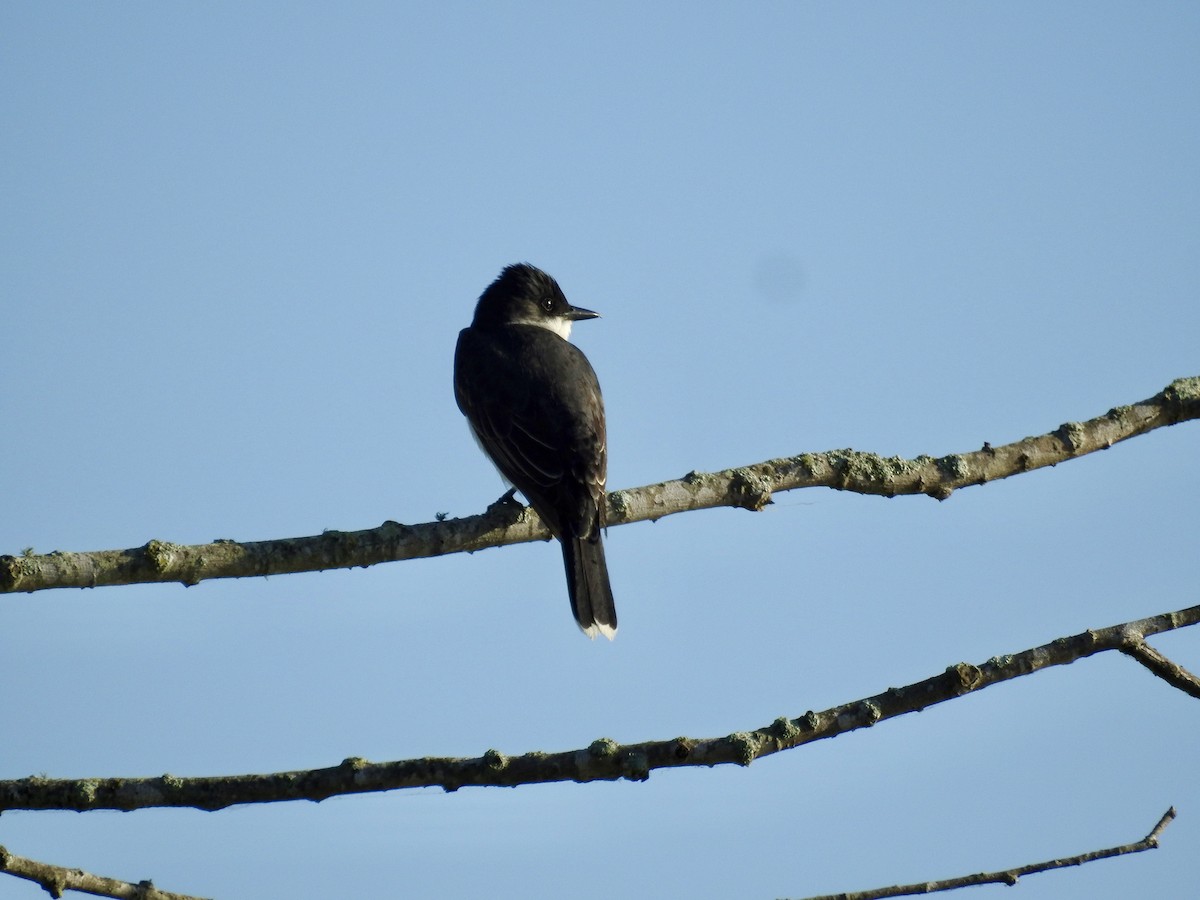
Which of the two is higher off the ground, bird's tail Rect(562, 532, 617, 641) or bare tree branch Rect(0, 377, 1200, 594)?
bare tree branch Rect(0, 377, 1200, 594)

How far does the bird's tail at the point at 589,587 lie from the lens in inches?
279

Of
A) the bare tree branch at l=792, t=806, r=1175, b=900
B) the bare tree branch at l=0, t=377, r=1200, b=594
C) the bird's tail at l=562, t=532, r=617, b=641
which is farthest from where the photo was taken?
the bird's tail at l=562, t=532, r=617, b=641

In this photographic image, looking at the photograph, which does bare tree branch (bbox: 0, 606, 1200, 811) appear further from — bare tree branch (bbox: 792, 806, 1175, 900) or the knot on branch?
the knot on branch

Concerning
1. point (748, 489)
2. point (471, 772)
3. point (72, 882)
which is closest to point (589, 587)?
point (748, 489)

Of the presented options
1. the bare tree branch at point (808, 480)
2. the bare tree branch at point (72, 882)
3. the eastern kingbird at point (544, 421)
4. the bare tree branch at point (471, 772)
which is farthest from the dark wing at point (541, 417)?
the bare tree branch at point (72, 882)

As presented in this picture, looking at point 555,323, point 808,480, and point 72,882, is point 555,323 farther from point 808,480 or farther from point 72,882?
point 72,882

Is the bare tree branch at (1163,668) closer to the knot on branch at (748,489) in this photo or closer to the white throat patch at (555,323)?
the knot on branch at (748,489)

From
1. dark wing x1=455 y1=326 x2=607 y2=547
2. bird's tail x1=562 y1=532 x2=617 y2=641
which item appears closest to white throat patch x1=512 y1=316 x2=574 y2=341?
dark wing x1=455 y1=326 x2=607 y2=547

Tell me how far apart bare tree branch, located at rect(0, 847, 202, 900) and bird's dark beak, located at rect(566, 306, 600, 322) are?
263 inches

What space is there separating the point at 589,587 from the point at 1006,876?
3.46 m

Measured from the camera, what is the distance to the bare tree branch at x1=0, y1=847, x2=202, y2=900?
411 cm

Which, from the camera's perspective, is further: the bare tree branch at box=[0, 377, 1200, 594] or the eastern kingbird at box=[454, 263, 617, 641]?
the eastern kingbird at box=[454, 263, 617, 641]

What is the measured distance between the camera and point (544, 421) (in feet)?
25.7

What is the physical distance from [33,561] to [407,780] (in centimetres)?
145
